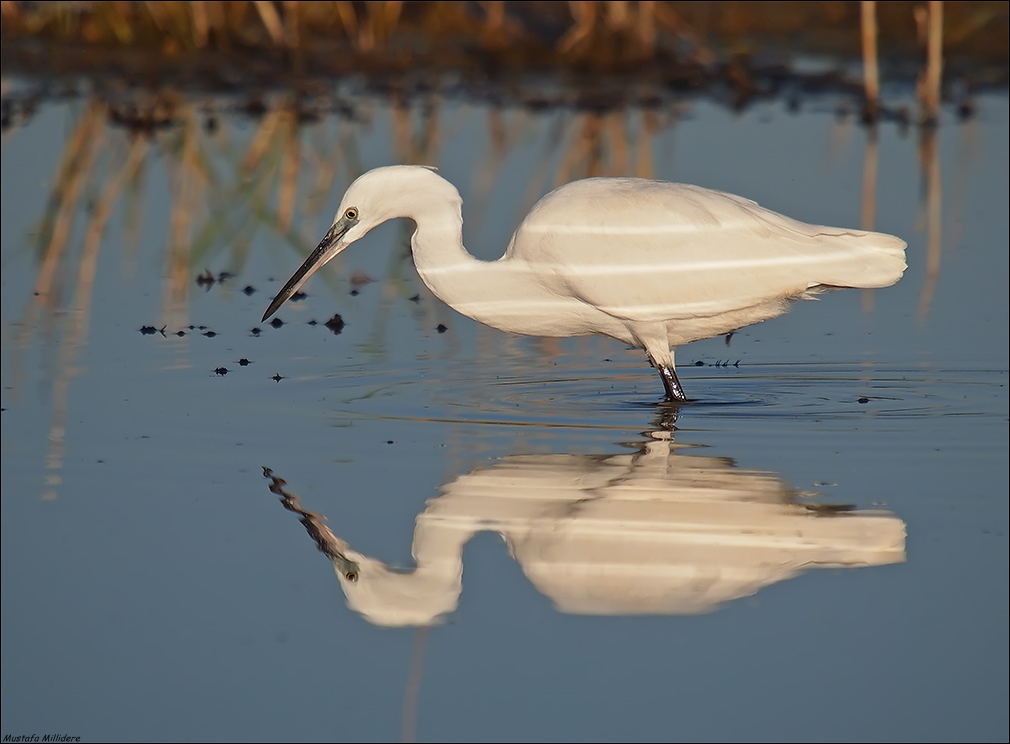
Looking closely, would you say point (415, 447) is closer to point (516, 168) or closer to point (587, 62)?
point (516, 168)

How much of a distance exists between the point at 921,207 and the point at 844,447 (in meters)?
4.49

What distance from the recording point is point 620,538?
16.8 feet

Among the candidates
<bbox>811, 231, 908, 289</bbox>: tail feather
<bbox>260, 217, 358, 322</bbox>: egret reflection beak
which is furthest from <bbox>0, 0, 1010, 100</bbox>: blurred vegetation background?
<bbox>811, 231, 908, 289</bbox>: tail feather

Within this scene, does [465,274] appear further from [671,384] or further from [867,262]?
[867,262]

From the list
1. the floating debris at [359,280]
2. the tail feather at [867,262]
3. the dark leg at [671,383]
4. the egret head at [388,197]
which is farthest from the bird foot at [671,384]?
the floating debris at [359,280]

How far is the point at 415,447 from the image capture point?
20.0ft

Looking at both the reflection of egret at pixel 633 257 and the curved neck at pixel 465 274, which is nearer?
the reflection of egret at pixel 633 257

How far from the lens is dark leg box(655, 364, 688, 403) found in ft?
22.0

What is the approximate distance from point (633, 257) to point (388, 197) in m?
0.99

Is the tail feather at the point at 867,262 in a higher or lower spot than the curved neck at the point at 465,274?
higher

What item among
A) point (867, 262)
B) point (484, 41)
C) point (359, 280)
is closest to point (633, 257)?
point (867, 262)

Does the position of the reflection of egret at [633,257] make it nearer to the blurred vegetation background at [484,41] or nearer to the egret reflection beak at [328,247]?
the egret reflection beak at [328,247]

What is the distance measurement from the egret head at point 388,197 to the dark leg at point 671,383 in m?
1.03

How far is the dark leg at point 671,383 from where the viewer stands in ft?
22.0
